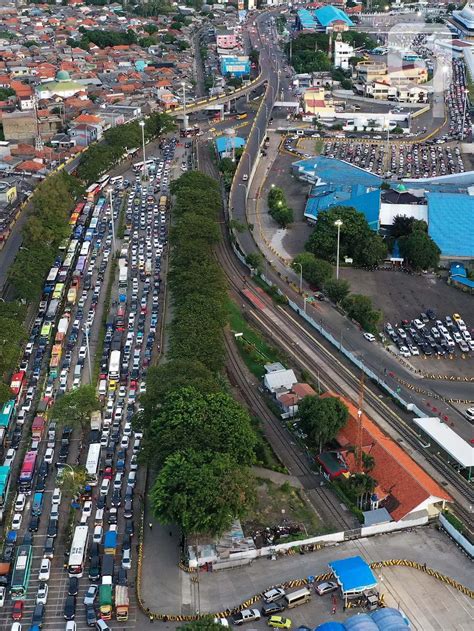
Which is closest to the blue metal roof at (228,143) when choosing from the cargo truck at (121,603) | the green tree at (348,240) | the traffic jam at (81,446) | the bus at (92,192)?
the bus at (92,192)

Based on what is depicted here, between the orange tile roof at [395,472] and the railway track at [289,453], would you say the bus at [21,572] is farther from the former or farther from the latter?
the orange tile roof at [395,472]

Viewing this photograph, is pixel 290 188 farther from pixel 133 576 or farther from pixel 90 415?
pixel 133 576

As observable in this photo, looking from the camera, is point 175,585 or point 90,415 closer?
point 175,585

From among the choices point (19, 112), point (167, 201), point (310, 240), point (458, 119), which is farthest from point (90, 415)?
point (458, 119)

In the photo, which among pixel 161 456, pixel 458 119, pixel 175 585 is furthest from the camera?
pixel 458 119

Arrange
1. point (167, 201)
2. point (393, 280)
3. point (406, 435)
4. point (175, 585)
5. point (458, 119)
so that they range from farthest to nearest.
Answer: point (458, 119), point (167, 201), point (393, 280), point (406, 435), point (175, 585)

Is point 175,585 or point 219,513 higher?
point 219,513

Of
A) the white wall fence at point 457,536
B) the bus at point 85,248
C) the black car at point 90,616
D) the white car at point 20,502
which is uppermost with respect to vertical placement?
the bus at point 85,248
